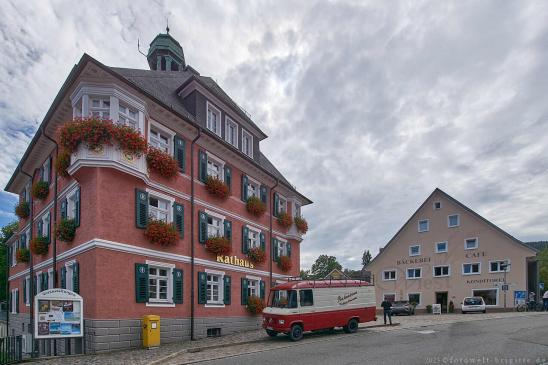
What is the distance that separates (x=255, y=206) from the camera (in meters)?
26.9

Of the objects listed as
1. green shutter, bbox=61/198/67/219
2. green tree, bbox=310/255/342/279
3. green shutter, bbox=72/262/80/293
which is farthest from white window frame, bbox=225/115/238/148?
green tree, bbox=310/255/342/279

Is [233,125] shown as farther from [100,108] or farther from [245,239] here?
[100,108]

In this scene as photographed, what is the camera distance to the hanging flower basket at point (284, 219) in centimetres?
3088

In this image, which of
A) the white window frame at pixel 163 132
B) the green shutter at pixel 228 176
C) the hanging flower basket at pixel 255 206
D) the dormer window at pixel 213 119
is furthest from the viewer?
the hanging flower basket at pixel 255 206

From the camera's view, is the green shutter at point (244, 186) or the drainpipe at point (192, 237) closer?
the drainpipe at point (192, 237)

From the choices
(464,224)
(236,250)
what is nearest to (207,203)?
(236,250)

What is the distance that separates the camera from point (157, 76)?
25.0m

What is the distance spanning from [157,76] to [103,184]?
32.6ft

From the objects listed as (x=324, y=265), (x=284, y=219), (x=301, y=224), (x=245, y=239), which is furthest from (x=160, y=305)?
(x=324, y=265)

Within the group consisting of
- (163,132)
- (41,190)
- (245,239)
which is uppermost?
(163,132)

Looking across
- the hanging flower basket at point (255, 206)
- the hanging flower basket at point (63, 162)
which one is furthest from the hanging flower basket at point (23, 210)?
the hanging flower basket at point (255, 206)

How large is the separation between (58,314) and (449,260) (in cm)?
4006

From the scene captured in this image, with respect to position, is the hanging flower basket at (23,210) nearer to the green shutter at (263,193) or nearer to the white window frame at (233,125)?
the white window frame at (233,125)

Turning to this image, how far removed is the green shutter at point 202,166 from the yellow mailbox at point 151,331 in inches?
Result: 297
